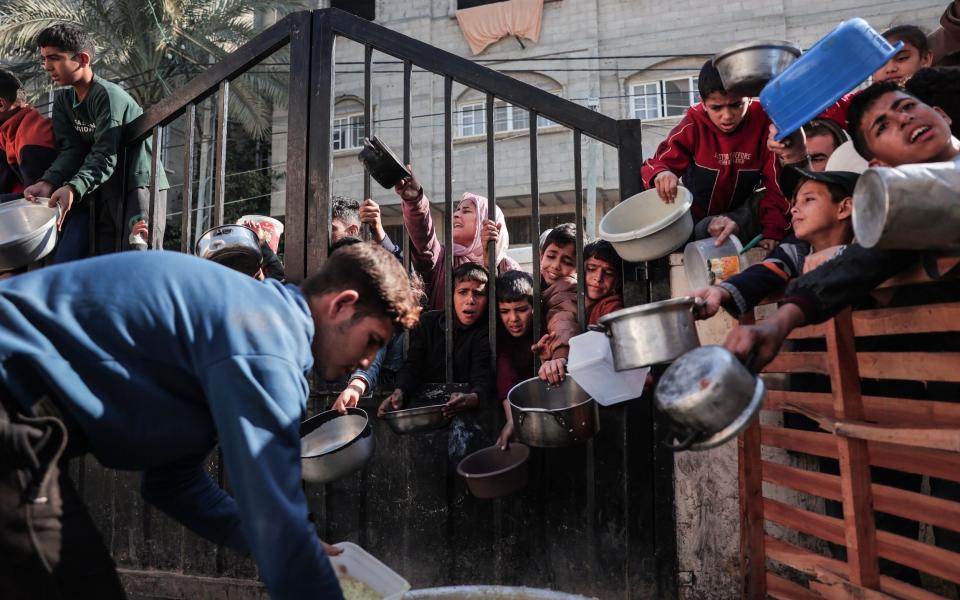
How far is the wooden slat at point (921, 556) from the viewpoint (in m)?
1.81

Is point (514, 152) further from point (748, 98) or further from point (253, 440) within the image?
point (253, 440)

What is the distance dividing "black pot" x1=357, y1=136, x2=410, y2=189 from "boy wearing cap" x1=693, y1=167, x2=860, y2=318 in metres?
1.81

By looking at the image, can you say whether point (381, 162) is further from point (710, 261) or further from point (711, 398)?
point (711, 398)

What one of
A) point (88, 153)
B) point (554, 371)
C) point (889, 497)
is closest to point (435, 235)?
point (554, 371)

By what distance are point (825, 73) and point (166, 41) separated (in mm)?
16556

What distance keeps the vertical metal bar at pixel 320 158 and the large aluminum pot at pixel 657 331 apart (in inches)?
75.3

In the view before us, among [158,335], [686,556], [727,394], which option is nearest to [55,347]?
[158,335]

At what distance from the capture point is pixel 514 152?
14.8 m

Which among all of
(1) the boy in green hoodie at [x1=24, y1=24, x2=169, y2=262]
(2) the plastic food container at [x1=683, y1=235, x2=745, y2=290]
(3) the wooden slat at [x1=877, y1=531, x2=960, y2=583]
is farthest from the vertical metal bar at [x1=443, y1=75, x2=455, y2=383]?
(3) the wooden slat at [x1=877, y1=531, x2=960, y2=583]

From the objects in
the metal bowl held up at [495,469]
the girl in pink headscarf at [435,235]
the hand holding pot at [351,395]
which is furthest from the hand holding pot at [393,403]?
the girl in pink headscarf at [435,235]

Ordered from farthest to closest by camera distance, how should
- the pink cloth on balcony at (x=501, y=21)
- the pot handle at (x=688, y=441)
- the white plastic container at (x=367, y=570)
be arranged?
1. the pink cloth on balcony at (x=501, y=21)
2. the white plastic container at (x=367, y=570)
3. the pot handle at (x=688, y=441)

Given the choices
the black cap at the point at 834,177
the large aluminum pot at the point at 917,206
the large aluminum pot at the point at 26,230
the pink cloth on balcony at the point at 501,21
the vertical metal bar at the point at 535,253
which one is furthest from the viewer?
the pink cloth on balcony at the point at 501,21

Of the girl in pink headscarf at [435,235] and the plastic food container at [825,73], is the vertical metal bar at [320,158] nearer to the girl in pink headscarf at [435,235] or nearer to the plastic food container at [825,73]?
the girl in pink headscarf at [435,235]

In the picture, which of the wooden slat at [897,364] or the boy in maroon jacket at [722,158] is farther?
the boy in maroon jacket at [722,158]
